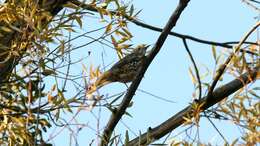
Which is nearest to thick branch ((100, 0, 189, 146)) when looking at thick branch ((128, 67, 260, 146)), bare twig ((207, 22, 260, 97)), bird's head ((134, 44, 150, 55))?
thick branch ((128, 67, 260, 146))

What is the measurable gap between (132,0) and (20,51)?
51 centimetres

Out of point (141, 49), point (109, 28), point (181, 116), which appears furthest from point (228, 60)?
point (141, 49)

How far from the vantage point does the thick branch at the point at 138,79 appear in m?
2.88

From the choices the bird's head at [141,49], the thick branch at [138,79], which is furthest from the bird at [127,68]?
the thick branch at [138,79]

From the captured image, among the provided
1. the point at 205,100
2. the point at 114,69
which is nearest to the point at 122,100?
the point at 205,100

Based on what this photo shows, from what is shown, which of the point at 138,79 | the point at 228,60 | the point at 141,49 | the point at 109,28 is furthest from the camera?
the point at 141,49

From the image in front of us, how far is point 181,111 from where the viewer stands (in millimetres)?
2986

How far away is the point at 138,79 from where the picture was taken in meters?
2.94

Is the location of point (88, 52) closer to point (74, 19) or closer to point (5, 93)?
point (74, 19)

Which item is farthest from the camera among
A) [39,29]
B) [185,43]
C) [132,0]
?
[132,0]

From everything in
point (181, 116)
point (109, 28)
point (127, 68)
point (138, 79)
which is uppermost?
point (127, 68)

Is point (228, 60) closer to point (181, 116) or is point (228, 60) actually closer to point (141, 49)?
point (181, 116)

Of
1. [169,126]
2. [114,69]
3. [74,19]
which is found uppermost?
[114,69]

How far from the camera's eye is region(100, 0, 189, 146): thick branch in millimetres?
2883
